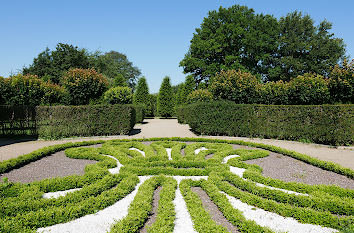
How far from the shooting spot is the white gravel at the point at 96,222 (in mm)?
3019

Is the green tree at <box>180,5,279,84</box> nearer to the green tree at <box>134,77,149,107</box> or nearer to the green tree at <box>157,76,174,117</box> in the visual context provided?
the green tree at <box>157,76,174,117</box>

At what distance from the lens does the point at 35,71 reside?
33875 mm

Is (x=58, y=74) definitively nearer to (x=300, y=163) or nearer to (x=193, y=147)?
(x=193, y=147)

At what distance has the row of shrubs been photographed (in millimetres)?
11961

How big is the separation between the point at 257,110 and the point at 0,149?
1212cm

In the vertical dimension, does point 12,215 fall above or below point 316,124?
below

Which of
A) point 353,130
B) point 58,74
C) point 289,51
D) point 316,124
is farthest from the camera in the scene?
point 58,74

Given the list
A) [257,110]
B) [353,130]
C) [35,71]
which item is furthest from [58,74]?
[353,130]

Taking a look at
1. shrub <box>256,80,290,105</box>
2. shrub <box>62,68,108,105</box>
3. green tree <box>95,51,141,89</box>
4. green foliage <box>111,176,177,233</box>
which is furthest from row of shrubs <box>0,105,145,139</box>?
green tree <box>95,51,141,89</box>

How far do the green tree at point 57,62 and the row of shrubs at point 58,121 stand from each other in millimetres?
23272

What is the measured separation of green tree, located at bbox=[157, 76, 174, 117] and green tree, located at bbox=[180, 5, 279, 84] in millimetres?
3410

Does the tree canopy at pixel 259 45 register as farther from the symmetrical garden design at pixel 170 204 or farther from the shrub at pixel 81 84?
the symmetrical garden design at pixel 170 204

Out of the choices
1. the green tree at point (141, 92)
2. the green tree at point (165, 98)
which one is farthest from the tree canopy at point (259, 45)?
the green tree at point (141, 92)

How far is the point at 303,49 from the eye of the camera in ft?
98.1
